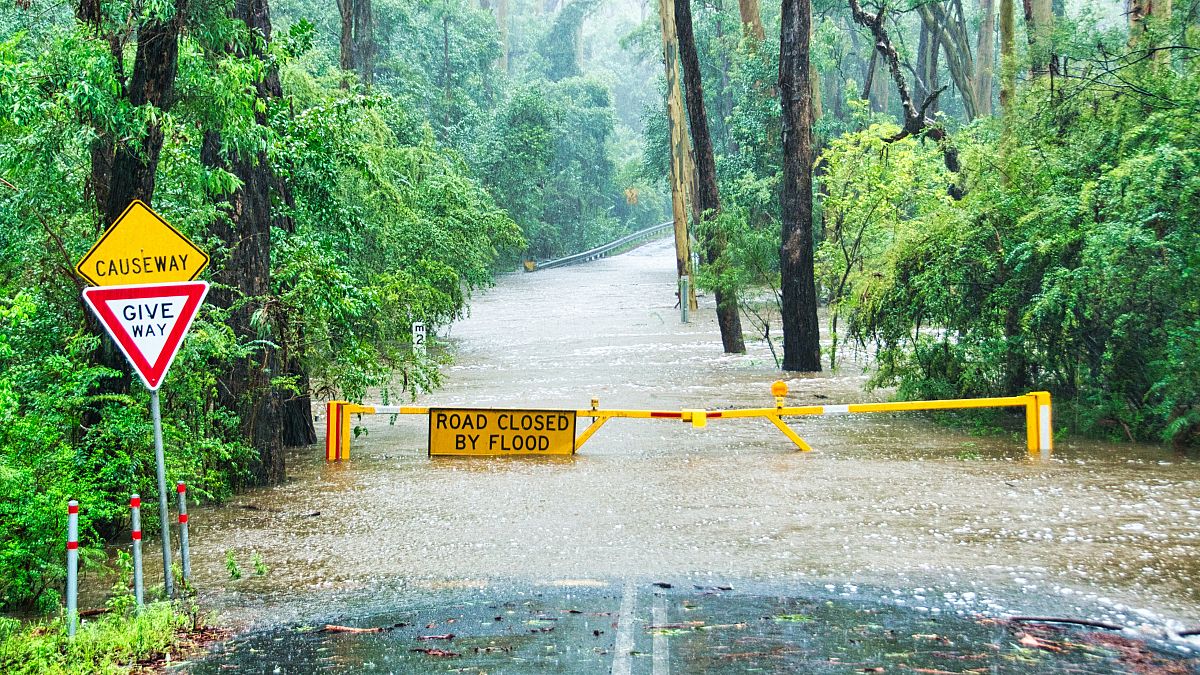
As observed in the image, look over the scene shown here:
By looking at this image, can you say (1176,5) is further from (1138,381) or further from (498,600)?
(498,600)

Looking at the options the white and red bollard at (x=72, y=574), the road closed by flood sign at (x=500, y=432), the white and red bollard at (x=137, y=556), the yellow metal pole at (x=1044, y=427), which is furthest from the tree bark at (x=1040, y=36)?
the white and red bollard at (x=72, y=574)

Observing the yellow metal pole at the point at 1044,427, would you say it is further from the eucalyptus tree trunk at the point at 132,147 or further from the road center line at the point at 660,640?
the eucalyptus tree trunk at the point at 132,147

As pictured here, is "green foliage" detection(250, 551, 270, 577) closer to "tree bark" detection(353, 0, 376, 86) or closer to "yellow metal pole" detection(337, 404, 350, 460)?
"yellow metal pole" detection(337, 404, 350, 460)

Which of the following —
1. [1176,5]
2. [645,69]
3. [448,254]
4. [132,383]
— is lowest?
[132,383]

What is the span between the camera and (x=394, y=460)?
15.5m

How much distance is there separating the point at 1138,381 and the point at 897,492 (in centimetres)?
483

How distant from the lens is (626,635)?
23.7 feet

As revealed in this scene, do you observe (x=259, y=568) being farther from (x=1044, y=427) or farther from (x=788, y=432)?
(x=1044, y=427)

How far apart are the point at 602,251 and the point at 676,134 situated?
1511 inches

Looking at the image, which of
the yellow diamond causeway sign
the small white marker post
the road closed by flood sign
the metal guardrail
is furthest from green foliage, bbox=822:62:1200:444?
the metal guardrail

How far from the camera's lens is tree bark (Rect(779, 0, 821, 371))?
932 inches

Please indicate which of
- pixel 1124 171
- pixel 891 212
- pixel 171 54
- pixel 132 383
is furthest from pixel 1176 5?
pixel 132 383

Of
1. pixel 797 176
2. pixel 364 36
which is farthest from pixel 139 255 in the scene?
pixel 364 36

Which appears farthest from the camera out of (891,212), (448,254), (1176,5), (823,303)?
(823,303)
